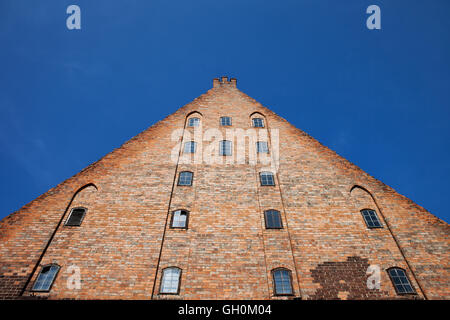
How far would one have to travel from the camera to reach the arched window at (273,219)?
1080 centimetres

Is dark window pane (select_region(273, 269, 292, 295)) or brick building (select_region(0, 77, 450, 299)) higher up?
brick building (select_region(0, 77, 450, 299))

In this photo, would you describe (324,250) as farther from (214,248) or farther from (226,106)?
(226,106)

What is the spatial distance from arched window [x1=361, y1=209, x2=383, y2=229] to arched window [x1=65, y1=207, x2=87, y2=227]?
11711 mm

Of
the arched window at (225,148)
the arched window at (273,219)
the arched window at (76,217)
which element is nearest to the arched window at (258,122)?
the arched window at (225,148)

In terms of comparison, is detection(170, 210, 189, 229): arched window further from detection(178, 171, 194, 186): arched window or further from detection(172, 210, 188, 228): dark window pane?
detection(178, 171, 194, 186): arched window

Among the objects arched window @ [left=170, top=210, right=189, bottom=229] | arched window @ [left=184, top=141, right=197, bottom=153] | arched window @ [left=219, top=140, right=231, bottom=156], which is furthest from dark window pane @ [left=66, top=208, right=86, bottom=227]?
arched window @ [left=219, top=140, right=231, bottom=156]

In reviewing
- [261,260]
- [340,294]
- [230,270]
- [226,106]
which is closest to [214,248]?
[230,270]

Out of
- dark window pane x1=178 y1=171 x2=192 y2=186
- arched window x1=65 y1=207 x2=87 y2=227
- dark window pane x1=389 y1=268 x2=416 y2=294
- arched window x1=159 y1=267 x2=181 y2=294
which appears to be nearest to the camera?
arched window x1=159 y1=267 x2=181 y2=294

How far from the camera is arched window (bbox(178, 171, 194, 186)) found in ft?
40.5

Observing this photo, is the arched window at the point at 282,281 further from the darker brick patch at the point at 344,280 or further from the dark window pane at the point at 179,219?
the dark window pane at the point at 179,219

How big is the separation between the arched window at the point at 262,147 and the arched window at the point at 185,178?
379 centimetres

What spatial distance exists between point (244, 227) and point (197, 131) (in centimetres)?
631

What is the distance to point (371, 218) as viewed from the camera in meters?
11.2
